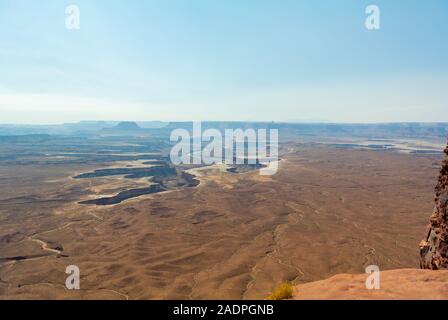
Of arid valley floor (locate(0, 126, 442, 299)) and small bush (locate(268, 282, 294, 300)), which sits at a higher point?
small bush (locate(268, 282, 294, 300))

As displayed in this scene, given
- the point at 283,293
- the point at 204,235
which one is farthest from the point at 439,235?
the point at 204,235

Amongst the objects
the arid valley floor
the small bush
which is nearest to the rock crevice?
the small bush

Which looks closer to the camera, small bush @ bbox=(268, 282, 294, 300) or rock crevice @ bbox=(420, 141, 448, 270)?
small bush @ bbox=(268, 282, 294, 300)

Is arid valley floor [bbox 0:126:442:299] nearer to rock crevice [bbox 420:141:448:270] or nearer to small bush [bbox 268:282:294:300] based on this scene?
rock crevice [bbox 420:141:448:270]

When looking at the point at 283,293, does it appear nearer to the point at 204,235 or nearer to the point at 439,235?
the point at 439,235

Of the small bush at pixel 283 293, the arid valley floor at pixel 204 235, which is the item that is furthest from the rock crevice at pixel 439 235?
the arid valley floor at pixel 204 235

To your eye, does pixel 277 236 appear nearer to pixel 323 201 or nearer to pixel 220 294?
pixel 220 294

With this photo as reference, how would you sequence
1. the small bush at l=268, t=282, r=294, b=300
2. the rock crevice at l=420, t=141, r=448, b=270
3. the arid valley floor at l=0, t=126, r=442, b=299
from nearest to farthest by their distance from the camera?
the small bush at l=268, t=282, r=294, b=300, the rock crevice at l=420, t=141, r=448, b=270, the arid valley floor at l=0, t=126, r=442, b=299

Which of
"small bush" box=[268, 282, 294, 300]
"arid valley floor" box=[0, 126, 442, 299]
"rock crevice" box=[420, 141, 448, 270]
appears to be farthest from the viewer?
"arid valley floor" box=[0, 126, 442, 299]

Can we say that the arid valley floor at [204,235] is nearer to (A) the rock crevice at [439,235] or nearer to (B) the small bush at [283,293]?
(A) the rock crevice at [439,235]
